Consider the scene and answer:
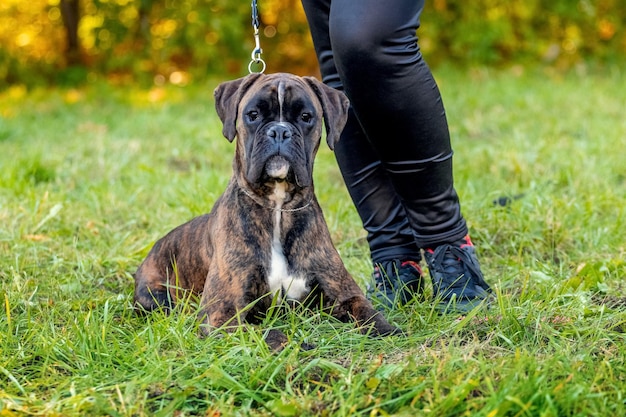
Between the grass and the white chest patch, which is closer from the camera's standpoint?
the grass

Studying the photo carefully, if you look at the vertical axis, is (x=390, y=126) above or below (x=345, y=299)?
above

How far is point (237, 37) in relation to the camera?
1026cm

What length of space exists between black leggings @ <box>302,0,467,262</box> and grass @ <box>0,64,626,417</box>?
0.37 metres

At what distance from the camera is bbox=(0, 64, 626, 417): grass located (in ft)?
8.16

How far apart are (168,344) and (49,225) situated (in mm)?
2049

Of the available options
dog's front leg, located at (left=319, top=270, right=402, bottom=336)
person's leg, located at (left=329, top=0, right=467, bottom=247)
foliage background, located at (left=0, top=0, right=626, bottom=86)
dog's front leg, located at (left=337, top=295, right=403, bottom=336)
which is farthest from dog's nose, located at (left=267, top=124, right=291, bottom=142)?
foliage background, located at (left=0, top=0, right=626, bottom=86)

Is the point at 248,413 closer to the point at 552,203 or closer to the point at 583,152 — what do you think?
the point at 552,203

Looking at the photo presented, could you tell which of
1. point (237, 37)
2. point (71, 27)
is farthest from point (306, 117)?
point (71, 27)

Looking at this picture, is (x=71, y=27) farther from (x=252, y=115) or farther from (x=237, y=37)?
(x=252, y=115)

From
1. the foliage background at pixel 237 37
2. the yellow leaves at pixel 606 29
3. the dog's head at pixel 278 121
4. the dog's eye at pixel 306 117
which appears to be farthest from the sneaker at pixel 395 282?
the yellow leaves at pixel 606 29

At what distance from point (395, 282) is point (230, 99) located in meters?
1.02

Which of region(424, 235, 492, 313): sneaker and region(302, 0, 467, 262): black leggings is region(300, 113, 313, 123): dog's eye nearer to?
region(302, 0, 467, 262): black leggings

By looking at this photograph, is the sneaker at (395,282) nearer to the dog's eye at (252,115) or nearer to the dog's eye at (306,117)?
the dog's eye at (306,117)

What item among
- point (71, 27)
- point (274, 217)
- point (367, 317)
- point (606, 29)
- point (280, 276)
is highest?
point (274, 217)
